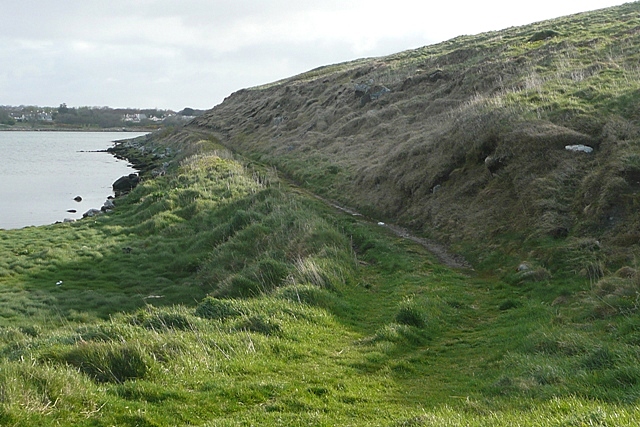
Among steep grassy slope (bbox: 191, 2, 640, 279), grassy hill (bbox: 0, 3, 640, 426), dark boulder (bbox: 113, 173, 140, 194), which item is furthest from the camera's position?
dark boulder (bbox: 113, 173, 140, 194)

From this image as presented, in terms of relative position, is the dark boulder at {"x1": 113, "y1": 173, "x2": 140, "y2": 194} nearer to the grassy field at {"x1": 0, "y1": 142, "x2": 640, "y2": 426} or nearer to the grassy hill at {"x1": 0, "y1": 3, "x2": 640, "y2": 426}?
the grassy hill at {"x1": 0, "y1": 3, "x2": 640, "y2": 426}

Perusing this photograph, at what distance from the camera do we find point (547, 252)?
55.0ft

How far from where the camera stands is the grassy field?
23.8 feet

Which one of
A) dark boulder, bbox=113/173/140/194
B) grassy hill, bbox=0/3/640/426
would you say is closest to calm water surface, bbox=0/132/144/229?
dark boulder, bbox=113/173/140/194

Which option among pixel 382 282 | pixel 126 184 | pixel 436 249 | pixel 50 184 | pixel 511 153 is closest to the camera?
pixel 382 282

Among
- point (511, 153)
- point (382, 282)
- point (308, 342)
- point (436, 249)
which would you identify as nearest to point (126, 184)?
point (436, 249)

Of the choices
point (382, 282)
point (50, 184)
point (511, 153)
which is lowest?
point (382, 282)

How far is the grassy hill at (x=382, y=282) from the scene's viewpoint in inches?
303

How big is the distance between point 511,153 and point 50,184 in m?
53.0

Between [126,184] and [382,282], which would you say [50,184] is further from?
[382,282]

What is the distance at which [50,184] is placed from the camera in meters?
60.2

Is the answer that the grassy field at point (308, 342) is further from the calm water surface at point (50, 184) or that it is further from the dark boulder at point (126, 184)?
the dark boulder at point (126, 184)

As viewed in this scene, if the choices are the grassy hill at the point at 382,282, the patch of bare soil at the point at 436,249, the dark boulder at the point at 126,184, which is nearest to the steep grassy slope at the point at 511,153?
the grassy hill at the point at 382,282

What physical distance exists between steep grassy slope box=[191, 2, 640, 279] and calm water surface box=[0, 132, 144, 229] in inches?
740
